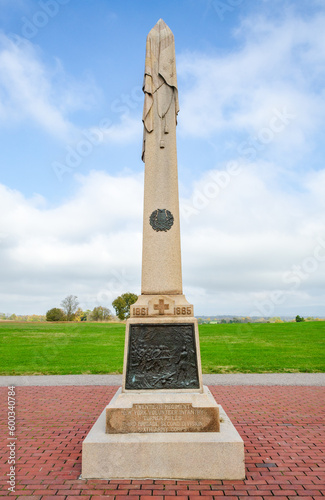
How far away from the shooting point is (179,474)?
4.36 metres

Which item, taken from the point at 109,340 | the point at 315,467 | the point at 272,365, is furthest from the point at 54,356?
the point at 315,467

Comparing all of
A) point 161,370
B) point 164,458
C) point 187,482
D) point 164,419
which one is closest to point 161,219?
point 161,370

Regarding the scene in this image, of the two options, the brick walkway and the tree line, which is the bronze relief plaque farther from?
the tree line

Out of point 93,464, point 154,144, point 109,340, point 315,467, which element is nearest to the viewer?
point 93,464

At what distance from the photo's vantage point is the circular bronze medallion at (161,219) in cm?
584

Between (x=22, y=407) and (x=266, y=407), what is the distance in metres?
5.47

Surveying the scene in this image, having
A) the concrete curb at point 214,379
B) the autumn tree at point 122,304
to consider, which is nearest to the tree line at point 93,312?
the autumn tree at point 122,304

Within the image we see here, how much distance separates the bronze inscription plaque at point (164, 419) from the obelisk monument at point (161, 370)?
0.01 meters

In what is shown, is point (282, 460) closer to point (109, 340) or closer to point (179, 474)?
point (179, 474)

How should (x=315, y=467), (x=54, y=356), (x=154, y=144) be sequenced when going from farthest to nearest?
(x=54, y=356) < (x=154, y=144) < (x=315, y=467)

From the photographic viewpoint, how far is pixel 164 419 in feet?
15.6

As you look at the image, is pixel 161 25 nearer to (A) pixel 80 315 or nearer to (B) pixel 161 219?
(B) pixel 161 219

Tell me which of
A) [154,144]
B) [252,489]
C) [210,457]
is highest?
[154,144]

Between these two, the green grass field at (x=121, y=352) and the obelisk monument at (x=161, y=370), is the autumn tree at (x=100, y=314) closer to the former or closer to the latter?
the green grass field at (x=121, y=352)
